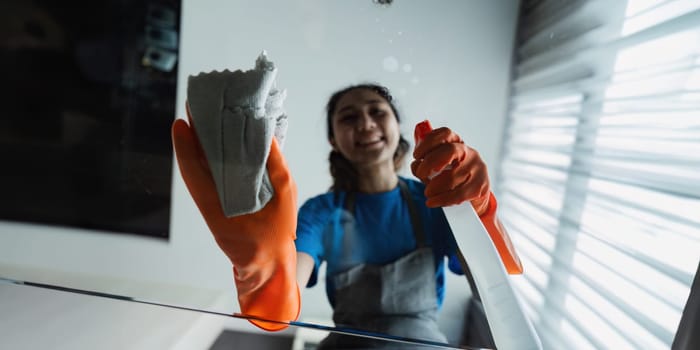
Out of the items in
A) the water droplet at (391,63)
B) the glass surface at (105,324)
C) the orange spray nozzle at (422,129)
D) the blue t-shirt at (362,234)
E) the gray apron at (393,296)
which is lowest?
the glass surface at (105,324)

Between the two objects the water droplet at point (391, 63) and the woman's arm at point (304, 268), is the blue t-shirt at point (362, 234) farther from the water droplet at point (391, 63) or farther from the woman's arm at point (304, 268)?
the water droplet at point (391, 63)

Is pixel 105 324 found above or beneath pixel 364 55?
beneath

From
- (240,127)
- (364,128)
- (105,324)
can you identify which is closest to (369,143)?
(364,128)

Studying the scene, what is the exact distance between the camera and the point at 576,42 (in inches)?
13.4

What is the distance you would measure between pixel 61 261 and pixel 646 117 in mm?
598

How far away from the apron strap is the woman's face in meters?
0.03

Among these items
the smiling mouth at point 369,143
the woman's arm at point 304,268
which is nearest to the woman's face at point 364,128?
the smiling mouth at point 369,143

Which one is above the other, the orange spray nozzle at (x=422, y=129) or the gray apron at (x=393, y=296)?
the orange spray nozzle at (x=422, y=129)

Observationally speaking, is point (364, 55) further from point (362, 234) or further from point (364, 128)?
point (362, 234)

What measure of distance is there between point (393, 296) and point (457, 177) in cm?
14

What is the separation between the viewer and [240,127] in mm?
333

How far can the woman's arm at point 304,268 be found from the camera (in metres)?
0.38

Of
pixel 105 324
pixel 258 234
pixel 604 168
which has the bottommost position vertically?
pixel 105 324

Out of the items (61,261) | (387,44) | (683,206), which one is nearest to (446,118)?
(387,44)
